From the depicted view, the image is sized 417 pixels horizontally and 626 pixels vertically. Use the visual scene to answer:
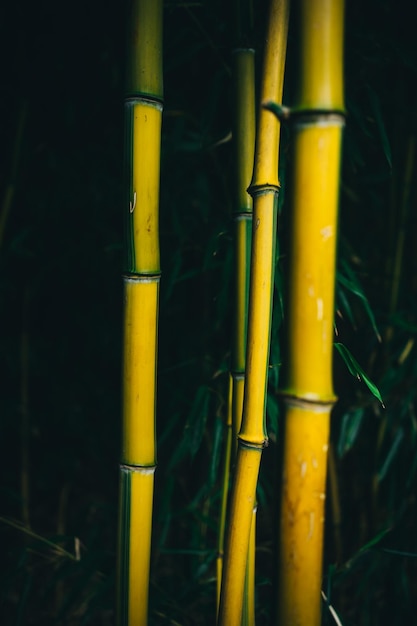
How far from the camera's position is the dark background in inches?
38.0

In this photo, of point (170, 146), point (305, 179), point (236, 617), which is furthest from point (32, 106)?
point (236, 617)

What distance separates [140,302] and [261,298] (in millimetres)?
156

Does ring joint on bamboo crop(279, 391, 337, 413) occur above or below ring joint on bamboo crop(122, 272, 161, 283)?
below

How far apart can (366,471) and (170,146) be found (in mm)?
908

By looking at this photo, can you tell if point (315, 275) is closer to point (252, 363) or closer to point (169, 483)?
point (252, 363)

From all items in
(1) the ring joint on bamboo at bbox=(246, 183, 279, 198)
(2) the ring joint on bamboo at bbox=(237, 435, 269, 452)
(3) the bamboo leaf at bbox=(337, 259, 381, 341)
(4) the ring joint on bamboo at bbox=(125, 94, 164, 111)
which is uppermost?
(4) the ring joint on bamboo at bbox=(125, 94, 164, 111)

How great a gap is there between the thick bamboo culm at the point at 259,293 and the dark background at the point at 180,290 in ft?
0.83

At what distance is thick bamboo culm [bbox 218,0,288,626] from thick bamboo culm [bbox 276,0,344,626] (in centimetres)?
8

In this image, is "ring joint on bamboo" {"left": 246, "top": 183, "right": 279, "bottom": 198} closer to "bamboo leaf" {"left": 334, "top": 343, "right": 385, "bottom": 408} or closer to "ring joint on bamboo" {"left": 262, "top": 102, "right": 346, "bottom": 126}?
"ring joint on bamboo" {"left": 262, "top": 102, "right": 346, "bottom": 126}

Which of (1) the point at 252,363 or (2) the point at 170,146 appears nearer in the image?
(1) the point at 252,363

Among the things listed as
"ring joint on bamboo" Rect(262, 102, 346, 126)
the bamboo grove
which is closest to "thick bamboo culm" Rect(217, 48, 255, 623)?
the bamboo grove

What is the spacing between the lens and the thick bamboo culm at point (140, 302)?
1.96 feet

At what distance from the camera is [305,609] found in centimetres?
49

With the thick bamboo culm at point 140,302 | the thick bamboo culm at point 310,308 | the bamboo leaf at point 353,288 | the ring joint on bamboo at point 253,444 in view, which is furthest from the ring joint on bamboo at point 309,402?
the bamboo leaf at point 353,288
